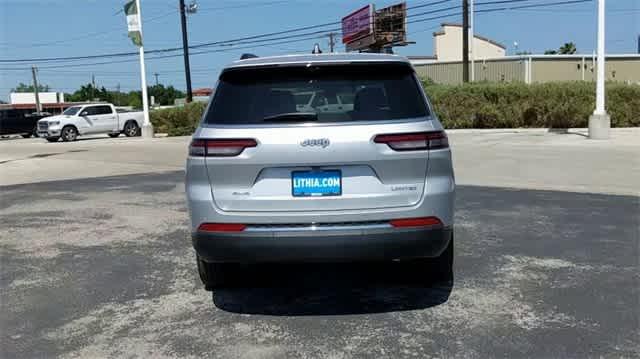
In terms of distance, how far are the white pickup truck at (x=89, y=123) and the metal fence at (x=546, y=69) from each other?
20.0m

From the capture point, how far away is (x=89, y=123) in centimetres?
3050

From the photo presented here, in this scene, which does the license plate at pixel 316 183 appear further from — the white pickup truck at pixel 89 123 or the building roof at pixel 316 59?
the white pickup truck at pixel 89 123

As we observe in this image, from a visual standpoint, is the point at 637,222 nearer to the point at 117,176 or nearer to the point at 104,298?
the point at 104,298

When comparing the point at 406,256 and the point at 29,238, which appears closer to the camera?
the point at 406,256

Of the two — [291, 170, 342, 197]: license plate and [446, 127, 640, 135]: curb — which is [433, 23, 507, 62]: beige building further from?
[291, 170, 342, 197]: license plate

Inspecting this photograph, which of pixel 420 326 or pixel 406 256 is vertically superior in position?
pixel 406 256

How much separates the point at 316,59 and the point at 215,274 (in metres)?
1.84

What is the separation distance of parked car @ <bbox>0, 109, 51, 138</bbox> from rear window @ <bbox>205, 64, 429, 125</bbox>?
119 feet

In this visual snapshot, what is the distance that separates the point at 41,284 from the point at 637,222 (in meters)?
6.45

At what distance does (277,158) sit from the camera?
3.89m

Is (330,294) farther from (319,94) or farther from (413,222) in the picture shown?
(319,94)

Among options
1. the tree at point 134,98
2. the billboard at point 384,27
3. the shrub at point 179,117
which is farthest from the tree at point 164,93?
the shrub at point 179,117

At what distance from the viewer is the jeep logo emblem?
3.88m

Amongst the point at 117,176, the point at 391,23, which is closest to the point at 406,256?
the point at 117,176
